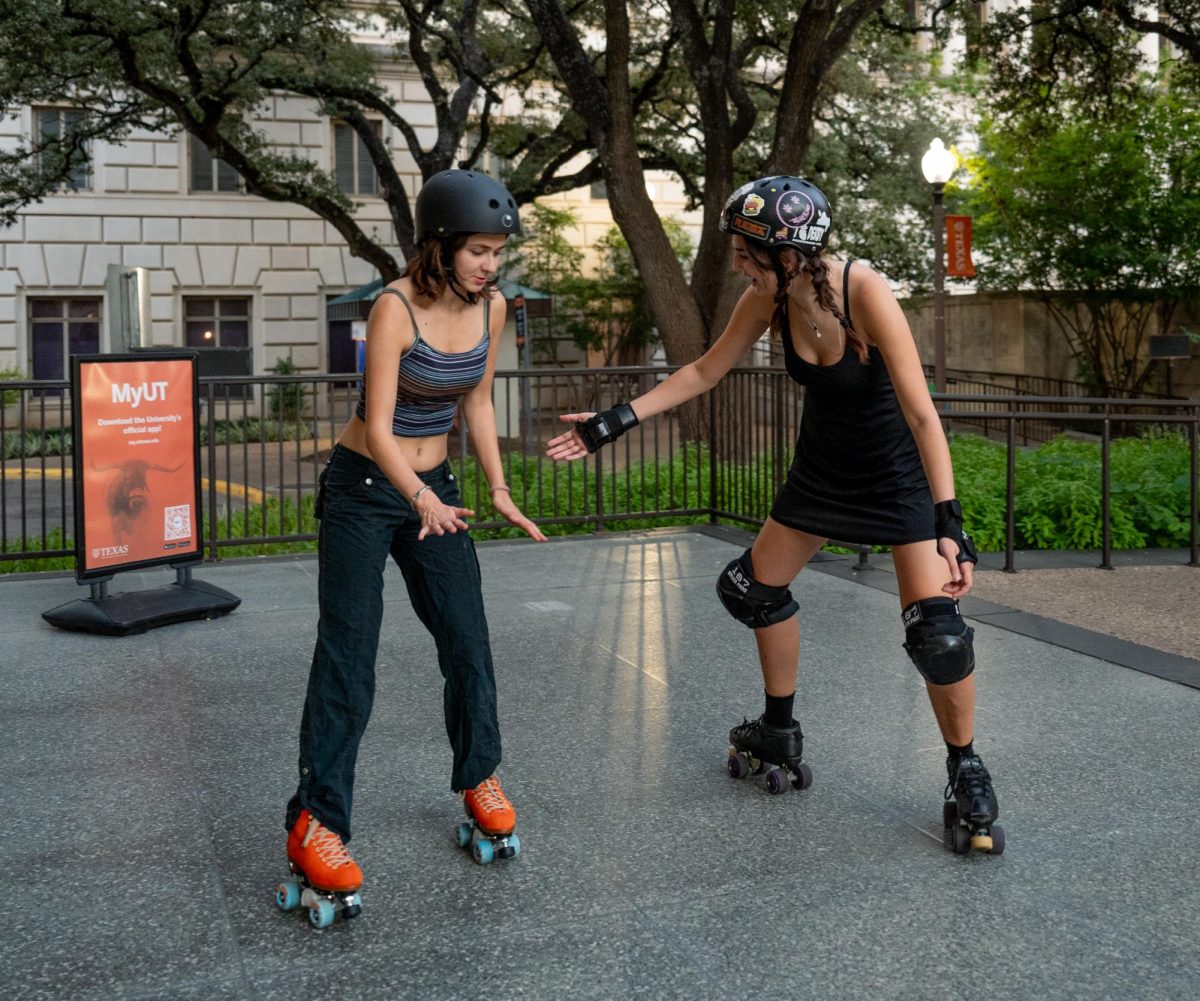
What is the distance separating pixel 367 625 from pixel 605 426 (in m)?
1.00

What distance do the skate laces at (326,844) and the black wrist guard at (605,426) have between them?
4.49 ft

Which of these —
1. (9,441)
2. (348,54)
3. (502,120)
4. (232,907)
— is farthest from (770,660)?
(502,120)

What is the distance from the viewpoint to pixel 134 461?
7590 millimetres

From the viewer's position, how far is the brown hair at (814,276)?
13.2ft

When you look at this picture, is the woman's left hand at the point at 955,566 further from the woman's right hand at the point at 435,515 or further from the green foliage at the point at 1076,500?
the green foliage at the point at 1076,500

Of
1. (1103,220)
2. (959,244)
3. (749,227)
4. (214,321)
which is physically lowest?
(749,227)

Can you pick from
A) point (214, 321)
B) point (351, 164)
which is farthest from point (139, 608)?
point (351, 164)

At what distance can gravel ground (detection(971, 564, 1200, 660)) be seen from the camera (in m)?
7.16

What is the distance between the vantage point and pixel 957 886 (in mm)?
3850

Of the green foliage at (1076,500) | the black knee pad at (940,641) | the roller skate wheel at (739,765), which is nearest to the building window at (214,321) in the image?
the green foliage at (1076,500)

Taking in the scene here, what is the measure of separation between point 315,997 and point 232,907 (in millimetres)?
623

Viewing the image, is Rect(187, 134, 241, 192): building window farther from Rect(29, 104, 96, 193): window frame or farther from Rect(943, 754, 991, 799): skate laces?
Rect(943, 754, 991, 799): skate laces

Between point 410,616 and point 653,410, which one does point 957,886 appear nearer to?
point 653,410

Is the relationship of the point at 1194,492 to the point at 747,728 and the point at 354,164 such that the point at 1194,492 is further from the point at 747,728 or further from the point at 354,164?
the point at 354,164
